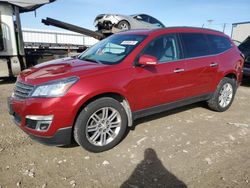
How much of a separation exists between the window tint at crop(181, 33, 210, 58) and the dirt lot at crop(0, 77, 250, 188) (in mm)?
1393

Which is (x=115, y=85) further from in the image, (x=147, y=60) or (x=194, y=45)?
(x=194, y=45)

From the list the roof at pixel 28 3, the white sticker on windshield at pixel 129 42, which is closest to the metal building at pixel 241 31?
the roof at pixel 28 3

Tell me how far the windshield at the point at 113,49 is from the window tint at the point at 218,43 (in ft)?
6.01

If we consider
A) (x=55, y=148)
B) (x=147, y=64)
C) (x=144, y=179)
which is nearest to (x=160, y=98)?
(x=147, y=64)

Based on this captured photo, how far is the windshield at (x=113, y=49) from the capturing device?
4.08 m

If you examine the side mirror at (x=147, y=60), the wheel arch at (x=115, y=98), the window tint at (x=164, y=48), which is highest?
the window tint at (x=164, y=48)

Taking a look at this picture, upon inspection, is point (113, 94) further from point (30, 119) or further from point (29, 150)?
point (29, 150)

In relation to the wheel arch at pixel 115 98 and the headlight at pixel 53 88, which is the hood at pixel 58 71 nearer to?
the headlight at pixel 53 88

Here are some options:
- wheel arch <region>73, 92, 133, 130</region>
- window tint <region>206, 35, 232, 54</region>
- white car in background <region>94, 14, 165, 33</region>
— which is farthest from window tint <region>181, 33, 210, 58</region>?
white car in background <region>94, 14, 165, 33</region>

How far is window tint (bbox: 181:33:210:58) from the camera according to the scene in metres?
4.75

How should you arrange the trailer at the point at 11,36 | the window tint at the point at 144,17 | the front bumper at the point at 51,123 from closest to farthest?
the front bumper at the point at 51,123 → the trailer at the point at 11,36 → the window tint at the point at 144,17

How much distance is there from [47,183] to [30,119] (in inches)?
34.7

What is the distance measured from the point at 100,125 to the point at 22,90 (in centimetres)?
122

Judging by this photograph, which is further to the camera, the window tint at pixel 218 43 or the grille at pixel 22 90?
the window tint at pixel 218 43
